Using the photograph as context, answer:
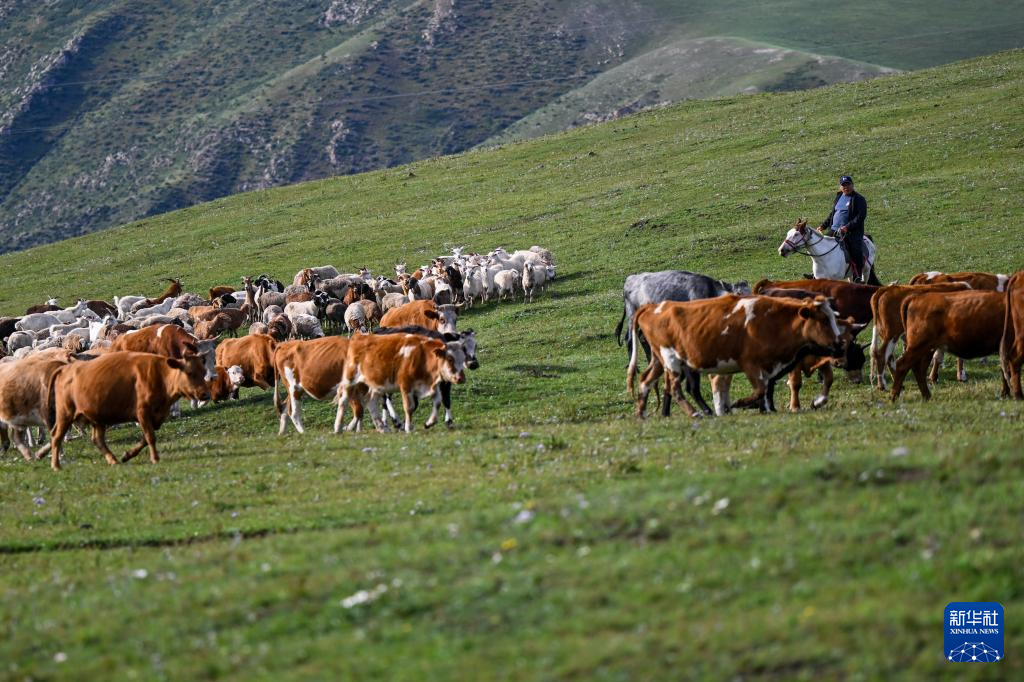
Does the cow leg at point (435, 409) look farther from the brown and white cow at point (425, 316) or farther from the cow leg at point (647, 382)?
the brown and white cow at point (425, 316)

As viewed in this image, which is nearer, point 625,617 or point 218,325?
point 625,617

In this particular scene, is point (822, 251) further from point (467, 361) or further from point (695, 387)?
point (467, 361)

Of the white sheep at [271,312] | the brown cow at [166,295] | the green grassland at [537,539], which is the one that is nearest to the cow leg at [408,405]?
the green grassland at [537,539]

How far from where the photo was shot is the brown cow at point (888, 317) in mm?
21234

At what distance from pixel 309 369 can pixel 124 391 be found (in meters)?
4.14

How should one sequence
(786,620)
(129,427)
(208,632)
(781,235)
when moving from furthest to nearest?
(781,235) < (129,427) < (208,632) < (786,620)

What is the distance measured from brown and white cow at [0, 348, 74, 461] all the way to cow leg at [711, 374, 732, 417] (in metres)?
11.6

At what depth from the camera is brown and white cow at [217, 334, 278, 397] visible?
26.7 m

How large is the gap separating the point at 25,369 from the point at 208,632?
13633mm

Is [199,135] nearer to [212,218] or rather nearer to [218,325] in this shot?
[212,218]

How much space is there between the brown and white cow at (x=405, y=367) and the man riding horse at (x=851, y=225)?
1203 centimetres

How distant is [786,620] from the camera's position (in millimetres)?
8250

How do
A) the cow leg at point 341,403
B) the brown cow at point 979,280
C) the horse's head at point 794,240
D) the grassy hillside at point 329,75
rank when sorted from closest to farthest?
1. the cow leg at point 341,403
2. the brown cow at point 979,280
3. the horse's head at point 794,240
4. the grassy hillside at point 329,75

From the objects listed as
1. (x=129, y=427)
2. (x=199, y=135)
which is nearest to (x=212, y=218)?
(x=129, y=427)
